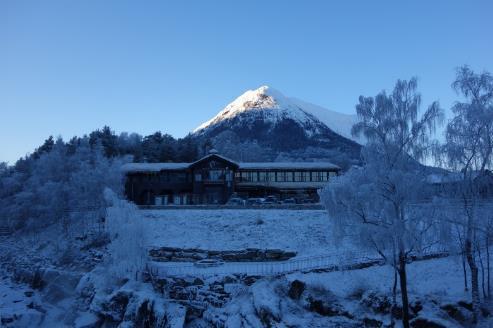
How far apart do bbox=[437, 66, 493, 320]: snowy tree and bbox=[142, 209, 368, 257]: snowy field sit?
512 inches

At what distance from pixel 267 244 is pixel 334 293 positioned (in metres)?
12.4

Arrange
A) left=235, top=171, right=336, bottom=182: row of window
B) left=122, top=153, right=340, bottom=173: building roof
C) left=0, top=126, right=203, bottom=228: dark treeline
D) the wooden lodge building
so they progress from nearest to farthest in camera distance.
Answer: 1. left=0, top=126, right=203, bottom=228: dark treeline
2. left=122, top=153, right=340, bottom=173: building roof
3. the wooden lodge building
4. left=235, top=171, right=336, bottom=182: row of window

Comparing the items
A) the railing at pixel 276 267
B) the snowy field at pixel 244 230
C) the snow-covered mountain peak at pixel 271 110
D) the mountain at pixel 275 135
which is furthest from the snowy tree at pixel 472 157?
the snow-covered mountain peak at pixel 271 110

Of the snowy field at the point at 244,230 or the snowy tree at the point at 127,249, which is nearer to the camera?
the snowy tree at the point at 127,249

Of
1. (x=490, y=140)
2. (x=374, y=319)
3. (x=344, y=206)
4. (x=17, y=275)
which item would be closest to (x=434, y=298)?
(x=374, y=319)

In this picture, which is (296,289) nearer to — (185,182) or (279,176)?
(185,182)

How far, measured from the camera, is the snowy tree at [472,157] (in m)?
18.5

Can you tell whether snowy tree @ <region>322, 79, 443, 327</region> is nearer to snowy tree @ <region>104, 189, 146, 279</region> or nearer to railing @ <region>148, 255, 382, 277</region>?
railing @ <region>148, 255, 382, 277</region>

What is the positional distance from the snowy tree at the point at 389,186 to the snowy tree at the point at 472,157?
108cm

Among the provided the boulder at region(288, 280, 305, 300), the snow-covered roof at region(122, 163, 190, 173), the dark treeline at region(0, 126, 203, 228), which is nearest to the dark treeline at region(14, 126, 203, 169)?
the dark treeline at region(0, 126, 203, 228)

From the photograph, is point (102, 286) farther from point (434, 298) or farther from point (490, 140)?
point (490, 140)

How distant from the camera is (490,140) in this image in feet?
60.7

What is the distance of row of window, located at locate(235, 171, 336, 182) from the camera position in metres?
58.8

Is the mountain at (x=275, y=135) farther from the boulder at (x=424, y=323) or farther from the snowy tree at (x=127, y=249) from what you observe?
the boulder at (x=424, y=323)
